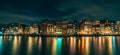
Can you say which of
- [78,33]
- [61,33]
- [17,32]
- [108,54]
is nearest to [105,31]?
[78,33]

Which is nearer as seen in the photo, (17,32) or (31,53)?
(31,53)

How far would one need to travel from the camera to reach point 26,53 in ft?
135

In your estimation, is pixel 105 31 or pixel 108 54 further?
pixel 105 31

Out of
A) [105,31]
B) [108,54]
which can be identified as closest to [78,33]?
[105,31]

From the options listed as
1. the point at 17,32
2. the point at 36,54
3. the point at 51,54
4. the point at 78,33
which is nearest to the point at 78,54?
the point at 51,54

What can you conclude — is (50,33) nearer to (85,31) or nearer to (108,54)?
A: (85,31)

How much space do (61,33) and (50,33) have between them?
5.21 m

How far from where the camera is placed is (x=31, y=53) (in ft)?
136

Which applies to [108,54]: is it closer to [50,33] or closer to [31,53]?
[31,53]

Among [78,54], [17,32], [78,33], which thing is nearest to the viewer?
[78,54]

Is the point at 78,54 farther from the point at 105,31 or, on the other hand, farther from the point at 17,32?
the point at 17,32

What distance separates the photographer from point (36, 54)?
134ft

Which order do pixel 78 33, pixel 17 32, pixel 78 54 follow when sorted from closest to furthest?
1. pixel 78 54
2. pixel 78 33
3. pixel 17 32

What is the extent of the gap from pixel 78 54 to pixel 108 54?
17.9 feet
